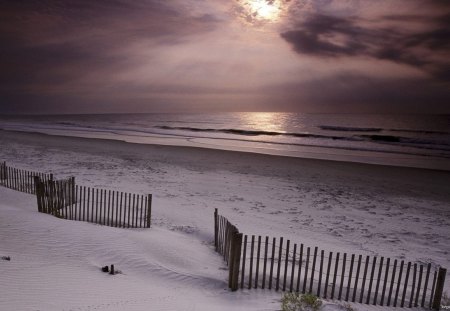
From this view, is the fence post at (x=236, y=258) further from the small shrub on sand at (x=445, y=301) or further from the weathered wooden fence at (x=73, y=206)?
the small shrub on sand at (x=445, y=301)

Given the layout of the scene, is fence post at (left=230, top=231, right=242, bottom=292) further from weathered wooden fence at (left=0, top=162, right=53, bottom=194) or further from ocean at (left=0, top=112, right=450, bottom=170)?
ocean at (left=0, top=112, right=450, bottom=170)

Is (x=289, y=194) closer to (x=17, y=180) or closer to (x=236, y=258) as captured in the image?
(x=236, y=258)

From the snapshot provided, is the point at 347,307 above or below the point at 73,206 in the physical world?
below

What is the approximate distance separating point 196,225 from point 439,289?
7.71m

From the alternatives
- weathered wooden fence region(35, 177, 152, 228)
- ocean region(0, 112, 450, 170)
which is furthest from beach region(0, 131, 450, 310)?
ocean region(0, 112, 450, 170)

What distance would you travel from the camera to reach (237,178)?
21.7 metres

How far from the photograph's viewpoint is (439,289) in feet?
22.7

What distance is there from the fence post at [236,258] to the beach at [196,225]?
227mm

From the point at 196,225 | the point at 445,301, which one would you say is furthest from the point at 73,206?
the point at 445,301

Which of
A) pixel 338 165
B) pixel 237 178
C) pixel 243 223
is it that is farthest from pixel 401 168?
Result: pixel 243 223

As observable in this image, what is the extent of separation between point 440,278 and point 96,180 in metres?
16.9

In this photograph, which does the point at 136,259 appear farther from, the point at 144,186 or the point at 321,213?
the point at 144,186

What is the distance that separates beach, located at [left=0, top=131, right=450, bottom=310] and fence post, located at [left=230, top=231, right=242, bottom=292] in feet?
0.74

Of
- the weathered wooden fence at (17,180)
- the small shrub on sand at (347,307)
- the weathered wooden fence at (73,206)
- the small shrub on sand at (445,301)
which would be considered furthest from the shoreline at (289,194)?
the small shrub on sand at (347,307)
